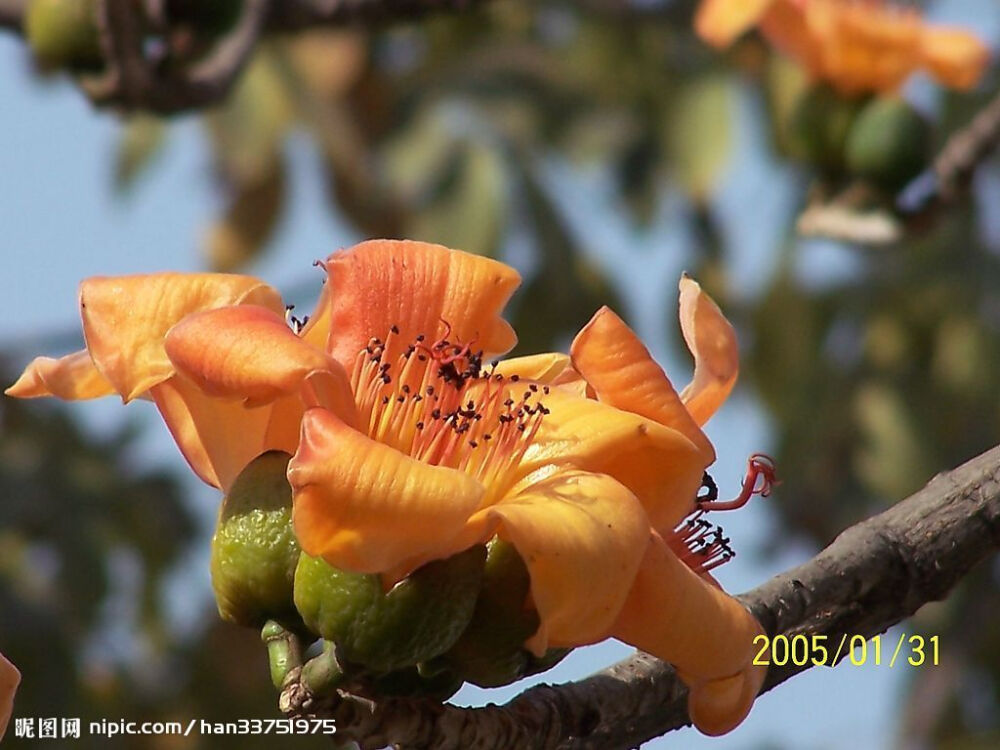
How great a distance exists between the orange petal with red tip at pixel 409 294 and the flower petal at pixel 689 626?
0.90 ft

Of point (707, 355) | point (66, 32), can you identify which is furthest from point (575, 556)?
point (66, 32)

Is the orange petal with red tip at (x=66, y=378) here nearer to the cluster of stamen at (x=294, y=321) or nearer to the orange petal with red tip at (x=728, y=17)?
the cluster of stamen at (x=294, y=321)

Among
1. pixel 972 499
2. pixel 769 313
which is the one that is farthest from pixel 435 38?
pixel 972 499

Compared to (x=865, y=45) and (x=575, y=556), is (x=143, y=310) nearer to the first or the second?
(x=575, y=556)

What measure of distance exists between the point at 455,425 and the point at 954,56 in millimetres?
2705

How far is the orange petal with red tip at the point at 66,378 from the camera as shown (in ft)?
5.09

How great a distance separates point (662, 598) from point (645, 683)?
200 mm

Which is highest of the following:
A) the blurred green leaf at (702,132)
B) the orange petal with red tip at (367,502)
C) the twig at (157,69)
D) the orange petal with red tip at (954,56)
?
the blurred green leaf at (702,132)

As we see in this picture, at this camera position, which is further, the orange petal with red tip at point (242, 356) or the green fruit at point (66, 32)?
the green fruit at point (66, 32)

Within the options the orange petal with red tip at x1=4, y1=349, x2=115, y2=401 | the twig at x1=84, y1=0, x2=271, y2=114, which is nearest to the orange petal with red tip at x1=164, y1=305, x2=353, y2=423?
the orange petal with red tip at x1=4, y1=349, x2=115, y2=401

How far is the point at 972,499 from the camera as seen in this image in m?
1.61

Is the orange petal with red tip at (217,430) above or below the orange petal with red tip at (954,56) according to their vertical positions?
below

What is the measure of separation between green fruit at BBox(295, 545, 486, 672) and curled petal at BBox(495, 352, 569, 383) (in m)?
0.27

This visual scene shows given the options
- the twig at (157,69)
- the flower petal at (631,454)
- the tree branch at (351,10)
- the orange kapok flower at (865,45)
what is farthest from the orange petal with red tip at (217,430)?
the orange kapok flower at (865,45)
